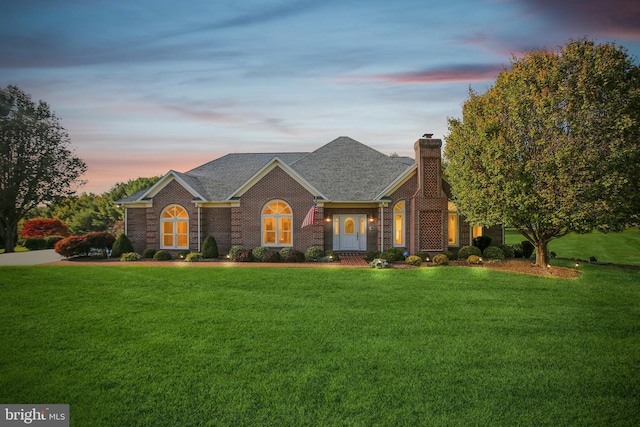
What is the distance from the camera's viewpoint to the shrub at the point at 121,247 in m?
24.7

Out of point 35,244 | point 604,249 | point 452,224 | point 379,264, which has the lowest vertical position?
point 604,249

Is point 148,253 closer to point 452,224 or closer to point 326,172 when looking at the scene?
point 326,172

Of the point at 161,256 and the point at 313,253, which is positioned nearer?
the point at 313,253

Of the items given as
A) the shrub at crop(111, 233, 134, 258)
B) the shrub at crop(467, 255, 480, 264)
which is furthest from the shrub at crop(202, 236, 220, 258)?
the shrub at crop(467, 255, 480, 264)

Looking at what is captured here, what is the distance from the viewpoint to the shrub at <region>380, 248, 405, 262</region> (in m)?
22.0

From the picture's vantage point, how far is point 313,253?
22.8 meters

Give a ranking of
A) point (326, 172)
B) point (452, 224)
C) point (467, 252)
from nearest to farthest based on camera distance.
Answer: point (467, 252) < point (452, 224) < point (326, 172)

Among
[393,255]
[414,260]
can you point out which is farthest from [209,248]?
[414,260]

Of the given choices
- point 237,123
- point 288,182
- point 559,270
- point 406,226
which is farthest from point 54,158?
point 559,270

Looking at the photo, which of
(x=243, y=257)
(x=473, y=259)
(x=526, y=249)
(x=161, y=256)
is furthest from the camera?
(x=526, y=249)

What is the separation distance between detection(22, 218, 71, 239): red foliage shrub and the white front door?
3214 centimetres

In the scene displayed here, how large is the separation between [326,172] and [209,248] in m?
9.51

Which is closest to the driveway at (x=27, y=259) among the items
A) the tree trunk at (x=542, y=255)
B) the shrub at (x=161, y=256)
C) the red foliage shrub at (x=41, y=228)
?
Result: the shrub at (x=161, y=256)

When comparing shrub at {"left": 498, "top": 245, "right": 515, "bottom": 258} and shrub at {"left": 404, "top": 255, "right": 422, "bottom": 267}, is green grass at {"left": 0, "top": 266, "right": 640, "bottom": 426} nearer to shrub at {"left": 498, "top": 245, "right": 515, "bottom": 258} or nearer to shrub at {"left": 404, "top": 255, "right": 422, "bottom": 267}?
shrub at {"left": 404, "top": 255, "right": 422, "bottom": 267}
